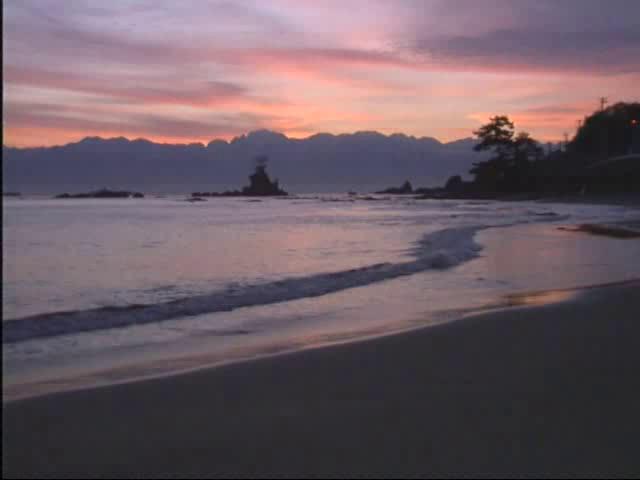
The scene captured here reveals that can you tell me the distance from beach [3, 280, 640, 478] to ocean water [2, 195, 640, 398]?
2.18 ft

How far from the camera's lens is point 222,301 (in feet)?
34.6

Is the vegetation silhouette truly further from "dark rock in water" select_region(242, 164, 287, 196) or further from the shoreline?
the shoreline

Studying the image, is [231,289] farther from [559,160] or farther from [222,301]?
[559,160]

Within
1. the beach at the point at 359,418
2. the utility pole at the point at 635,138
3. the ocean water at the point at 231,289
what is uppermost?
the utility pole at the point at 635,138

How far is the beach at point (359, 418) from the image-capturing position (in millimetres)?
3861

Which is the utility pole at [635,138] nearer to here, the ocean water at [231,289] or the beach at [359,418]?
the ocean water at [231,289]

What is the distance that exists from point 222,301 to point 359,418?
242 inches

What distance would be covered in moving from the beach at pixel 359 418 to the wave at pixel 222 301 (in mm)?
1085

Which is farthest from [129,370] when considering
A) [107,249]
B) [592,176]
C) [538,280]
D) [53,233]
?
[592,176]

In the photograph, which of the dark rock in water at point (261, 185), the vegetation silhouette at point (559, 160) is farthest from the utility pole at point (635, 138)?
the dark rock in water at point (261, 185)

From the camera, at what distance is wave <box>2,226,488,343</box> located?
27.3ft

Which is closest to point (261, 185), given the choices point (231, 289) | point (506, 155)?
point (506, 155)

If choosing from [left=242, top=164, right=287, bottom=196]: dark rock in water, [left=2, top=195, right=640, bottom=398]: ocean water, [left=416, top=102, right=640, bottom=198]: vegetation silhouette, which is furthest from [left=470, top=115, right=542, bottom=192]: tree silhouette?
[left=2, top=195, right=640, bottom=398]: ocean water

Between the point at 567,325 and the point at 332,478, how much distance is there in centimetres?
524
